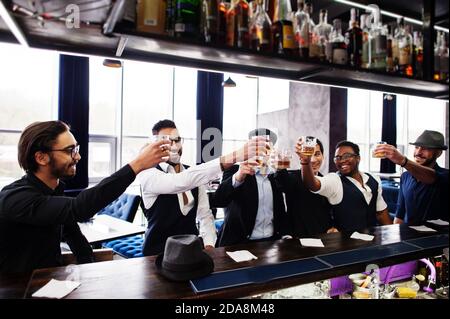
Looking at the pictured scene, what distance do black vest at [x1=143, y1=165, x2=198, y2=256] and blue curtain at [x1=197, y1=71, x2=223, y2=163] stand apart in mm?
4100

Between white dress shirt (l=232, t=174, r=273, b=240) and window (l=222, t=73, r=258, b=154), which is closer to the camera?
white dress shirt (l=232, t=174, r=273, b=240)

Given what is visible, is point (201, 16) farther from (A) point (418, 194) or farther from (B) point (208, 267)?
(A) point (418, 194)

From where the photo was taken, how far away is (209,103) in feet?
20.1

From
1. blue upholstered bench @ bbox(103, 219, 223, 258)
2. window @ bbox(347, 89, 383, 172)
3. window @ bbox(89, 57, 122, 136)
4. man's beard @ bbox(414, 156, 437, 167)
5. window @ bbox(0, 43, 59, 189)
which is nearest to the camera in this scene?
man's beard @ bbox(414, 156, 437, 167)

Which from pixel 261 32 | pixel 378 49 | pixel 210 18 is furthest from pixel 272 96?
pixel 210 18

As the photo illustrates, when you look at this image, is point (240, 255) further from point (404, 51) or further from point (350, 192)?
point (404, 51)

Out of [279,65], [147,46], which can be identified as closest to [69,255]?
[147,46]

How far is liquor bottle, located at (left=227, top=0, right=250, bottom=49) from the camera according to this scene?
1.48m

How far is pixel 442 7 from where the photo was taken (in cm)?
208

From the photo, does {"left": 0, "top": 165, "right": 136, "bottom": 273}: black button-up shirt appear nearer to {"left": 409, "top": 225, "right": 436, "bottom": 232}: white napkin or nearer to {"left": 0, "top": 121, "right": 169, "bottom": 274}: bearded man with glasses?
{"left": 0, "top": 121, "right": 169, "bottom": 274}: bearded man with glasses

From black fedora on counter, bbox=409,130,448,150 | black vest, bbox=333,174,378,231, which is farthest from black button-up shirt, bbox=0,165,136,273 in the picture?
black fedora on counter, bbox=409,130,448,150

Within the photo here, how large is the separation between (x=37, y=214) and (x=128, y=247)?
1971 millimetres

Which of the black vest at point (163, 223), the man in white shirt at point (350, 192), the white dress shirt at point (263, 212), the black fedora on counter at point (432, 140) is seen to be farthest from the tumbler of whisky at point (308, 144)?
the black fedora on counter at point (432, 140)
